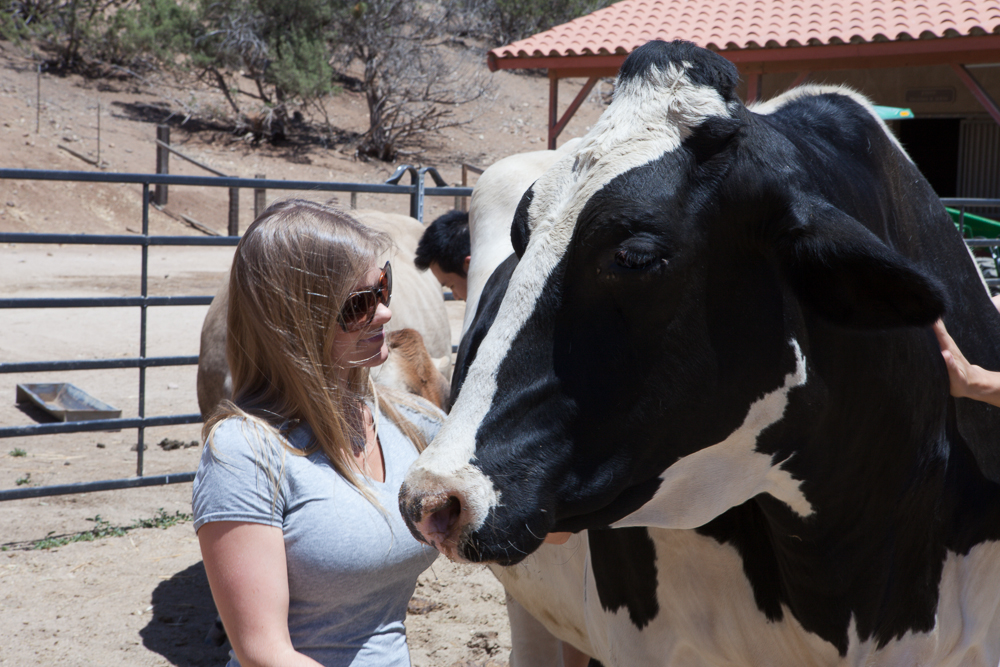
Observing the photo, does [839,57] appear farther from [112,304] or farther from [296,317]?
[296,317]

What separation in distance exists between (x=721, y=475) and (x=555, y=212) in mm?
491

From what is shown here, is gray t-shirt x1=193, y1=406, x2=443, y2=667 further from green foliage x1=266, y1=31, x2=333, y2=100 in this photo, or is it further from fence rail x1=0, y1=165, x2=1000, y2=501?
green foliage x1=266, y1=31, x2=333, y2=100

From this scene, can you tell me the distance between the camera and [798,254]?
129 cm

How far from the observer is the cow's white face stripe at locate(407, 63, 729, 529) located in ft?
3.92

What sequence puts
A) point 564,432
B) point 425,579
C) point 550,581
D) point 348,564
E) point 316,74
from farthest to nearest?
point 316,74, point 425,579, point 550,581, point 348,564, point 564,432

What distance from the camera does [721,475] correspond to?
1.41 m

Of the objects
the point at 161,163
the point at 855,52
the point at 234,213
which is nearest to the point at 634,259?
the point at 855,52

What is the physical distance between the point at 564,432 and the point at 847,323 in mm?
453

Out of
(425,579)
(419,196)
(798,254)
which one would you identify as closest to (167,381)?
(419,196)

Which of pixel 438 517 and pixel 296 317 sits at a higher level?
pixel 296 317

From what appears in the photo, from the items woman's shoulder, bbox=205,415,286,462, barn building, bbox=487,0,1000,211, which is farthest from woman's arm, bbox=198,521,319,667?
barn building, bbox=487,0,1000,211

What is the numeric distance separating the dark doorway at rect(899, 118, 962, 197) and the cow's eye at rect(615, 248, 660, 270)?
51.3 ft

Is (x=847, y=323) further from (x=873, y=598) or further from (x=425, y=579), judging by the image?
(x=425, y=579)

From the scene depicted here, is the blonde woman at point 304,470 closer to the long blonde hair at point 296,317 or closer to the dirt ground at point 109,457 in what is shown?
the long blonde hair at point 296,317
